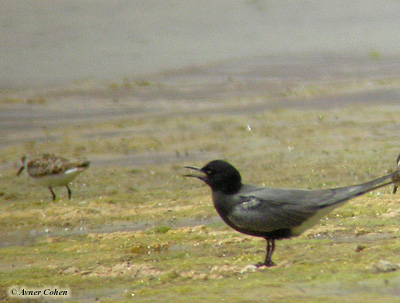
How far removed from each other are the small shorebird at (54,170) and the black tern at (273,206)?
4455 mm

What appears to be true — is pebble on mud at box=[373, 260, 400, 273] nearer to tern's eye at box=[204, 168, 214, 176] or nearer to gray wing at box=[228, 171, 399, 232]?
gray wing at box=[228, 171, 399, 232]

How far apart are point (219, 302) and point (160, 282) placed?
97 centimetres

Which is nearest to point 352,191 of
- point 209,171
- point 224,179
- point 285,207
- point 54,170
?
point 285,207

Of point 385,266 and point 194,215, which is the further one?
point 194,215

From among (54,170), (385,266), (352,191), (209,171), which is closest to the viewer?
(385,266)

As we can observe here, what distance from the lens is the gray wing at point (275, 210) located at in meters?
6.08

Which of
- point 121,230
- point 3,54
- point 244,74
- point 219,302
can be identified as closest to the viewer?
point 219,302

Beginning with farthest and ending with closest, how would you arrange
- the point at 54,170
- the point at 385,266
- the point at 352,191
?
the point at 54,170, the point at 352,191, the point at 385,266

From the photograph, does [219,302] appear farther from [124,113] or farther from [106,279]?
[124,113]

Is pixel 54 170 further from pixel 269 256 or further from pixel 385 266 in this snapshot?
pixel 385 266

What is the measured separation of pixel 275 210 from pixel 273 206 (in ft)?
0.12

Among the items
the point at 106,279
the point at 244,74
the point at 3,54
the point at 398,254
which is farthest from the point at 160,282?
the point at 3,54

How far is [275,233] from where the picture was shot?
6176 mm

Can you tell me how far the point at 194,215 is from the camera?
8.40 meters
